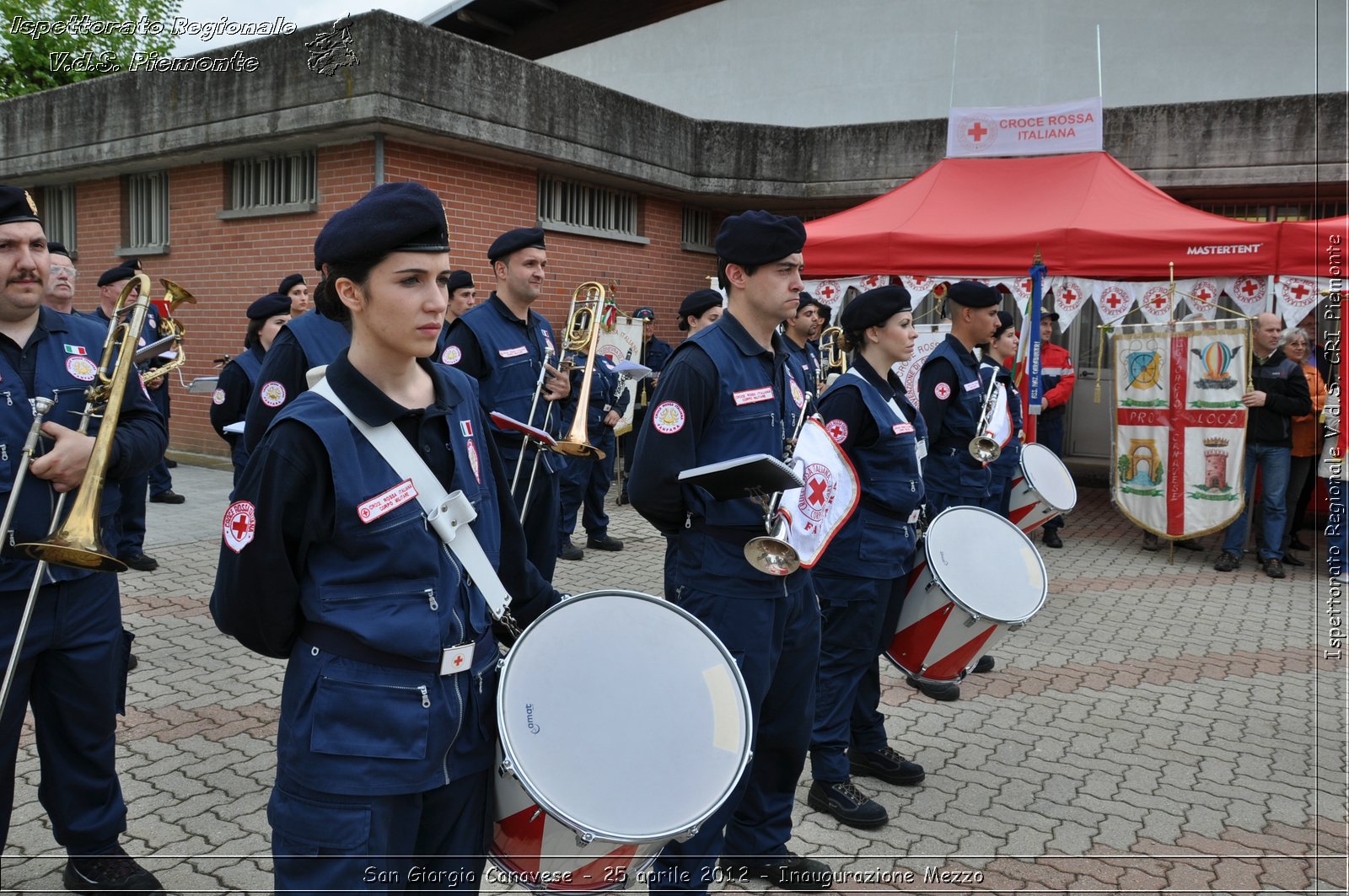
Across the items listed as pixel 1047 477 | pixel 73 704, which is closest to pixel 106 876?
pixel 73 704

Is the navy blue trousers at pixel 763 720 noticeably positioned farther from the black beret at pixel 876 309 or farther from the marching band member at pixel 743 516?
the black beret at pixel 876 309

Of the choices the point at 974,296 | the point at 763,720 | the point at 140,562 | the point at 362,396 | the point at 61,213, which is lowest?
the point at 140,562

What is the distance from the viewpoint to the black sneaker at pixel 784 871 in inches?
135

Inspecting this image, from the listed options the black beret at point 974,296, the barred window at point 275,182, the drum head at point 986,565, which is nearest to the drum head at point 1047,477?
the black beret at point 974,296

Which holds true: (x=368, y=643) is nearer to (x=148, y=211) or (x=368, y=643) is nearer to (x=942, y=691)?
(x=942, y=691)

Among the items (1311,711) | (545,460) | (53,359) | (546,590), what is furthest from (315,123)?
(1311,711)

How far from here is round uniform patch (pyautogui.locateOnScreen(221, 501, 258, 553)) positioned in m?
1.91

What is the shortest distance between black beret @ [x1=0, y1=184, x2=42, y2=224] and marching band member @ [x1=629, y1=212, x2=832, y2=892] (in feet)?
6.41

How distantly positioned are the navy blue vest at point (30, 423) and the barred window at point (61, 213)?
12341 millimetres

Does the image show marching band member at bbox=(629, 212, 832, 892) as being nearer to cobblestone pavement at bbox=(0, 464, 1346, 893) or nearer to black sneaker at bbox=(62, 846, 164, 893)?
cobblestone pavement at bbox=(0, 464, 1346, 893)

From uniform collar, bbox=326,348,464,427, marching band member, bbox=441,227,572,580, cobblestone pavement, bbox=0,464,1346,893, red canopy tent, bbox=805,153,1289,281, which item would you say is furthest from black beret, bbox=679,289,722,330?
uniform collar, bbox=326,348,464,427

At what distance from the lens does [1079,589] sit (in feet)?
26.7

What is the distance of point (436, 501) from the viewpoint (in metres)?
1.99

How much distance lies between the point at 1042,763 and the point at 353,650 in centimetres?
376
